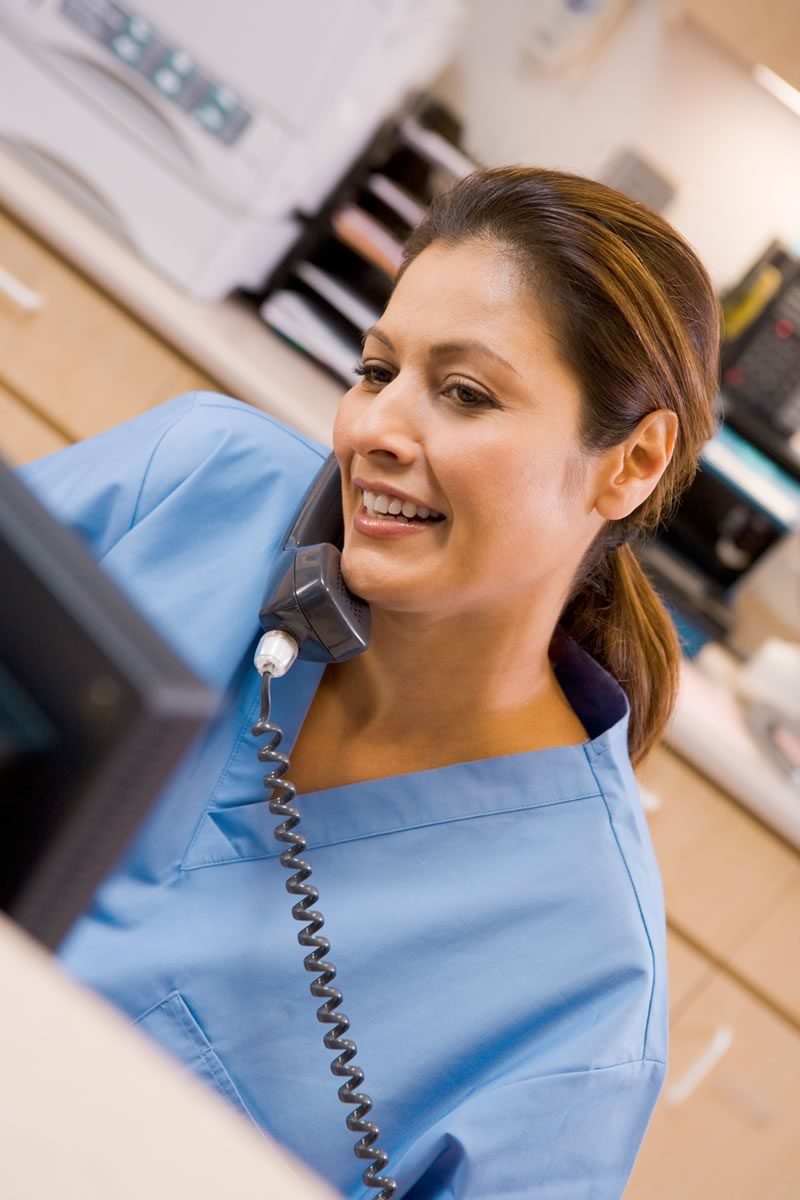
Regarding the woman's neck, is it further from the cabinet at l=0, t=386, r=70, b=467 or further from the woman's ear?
the cabinet at l=0, t=386, r=70, b=467

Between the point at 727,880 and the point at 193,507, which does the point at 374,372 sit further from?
the point at 727,880

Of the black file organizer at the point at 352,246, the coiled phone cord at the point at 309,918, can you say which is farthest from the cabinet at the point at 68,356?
the coiled phone cord at the point at 309,918

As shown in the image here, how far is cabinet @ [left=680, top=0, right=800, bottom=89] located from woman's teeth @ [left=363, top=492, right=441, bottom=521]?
1.22 metres

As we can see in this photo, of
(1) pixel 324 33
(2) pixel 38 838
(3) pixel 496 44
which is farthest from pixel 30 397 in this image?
(2) pixel 38 838

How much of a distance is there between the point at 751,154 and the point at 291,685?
1.82 metres

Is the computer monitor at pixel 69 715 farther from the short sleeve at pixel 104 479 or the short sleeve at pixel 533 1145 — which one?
the short sleeve at pixel 104 479

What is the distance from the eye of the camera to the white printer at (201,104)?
2057 millimetres

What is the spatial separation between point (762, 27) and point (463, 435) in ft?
4.23

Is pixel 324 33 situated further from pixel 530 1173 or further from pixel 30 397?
pixel 530 1173

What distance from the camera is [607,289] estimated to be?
98 centimetres

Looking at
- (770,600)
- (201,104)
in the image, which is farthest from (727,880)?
(201,104)

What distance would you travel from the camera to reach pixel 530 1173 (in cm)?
87

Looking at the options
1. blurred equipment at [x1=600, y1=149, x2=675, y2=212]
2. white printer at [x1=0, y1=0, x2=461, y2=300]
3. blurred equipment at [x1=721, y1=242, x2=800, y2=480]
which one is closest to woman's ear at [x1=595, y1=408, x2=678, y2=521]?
blurred equipment at [x1=721, y1=242, x2=800, y2=480]

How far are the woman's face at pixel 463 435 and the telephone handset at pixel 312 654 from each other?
3 centimetres
